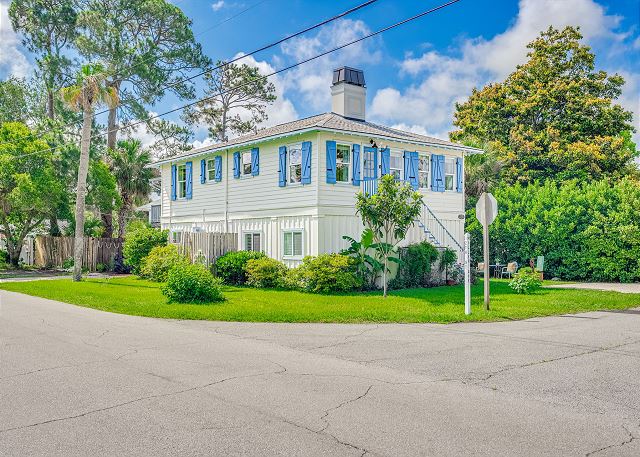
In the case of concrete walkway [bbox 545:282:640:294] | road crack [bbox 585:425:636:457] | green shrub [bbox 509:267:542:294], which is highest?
green shrub [bbox 509:267:542:294]

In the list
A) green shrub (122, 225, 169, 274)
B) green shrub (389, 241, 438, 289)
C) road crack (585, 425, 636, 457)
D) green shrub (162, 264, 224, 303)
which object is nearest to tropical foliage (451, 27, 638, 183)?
green shrub (389, 241, 438, 289)

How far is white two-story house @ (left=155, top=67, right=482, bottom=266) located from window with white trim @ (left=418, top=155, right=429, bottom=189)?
42 mm

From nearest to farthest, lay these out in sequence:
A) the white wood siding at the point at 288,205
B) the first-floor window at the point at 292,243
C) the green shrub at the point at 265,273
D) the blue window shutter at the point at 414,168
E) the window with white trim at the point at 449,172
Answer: the green shrub at the point at 265,273
the white wood siding at the point at 288,205
the first-floor window at the point at 292,243
the blue window shutter at the point at 414,168
the window with white trim at the point at 449,172

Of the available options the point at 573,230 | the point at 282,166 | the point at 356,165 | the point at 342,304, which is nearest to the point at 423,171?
the point at 356,165

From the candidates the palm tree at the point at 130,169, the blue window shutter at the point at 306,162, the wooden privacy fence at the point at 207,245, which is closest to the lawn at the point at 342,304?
the wooden privacy fence at the point at 207,245

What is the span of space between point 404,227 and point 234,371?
11.6 metres

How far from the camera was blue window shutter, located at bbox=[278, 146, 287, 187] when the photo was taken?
21.8 m

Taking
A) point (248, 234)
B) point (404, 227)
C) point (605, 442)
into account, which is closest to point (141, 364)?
point (605, 442)

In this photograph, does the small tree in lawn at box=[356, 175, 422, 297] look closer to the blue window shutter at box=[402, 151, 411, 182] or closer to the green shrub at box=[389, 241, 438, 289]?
the green shrub at box=[389, 241, 438, 289]

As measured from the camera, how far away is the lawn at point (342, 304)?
1293cm

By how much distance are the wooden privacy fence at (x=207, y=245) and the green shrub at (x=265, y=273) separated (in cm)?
261

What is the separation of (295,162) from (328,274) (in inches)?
208

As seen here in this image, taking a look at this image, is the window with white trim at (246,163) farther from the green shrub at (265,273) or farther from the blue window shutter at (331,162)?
the green shrub at (265,273)

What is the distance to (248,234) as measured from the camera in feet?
78.3
